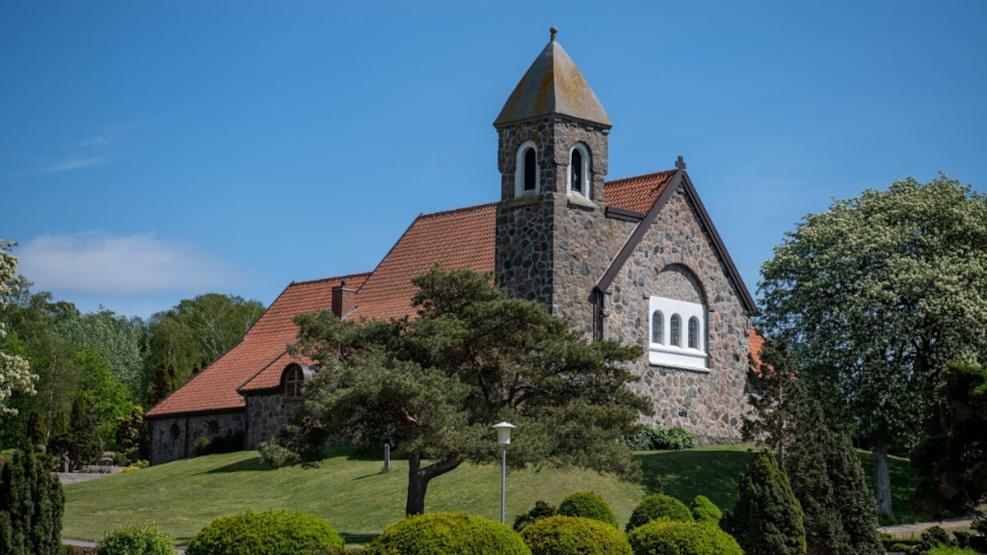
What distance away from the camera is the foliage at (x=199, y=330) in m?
76.1

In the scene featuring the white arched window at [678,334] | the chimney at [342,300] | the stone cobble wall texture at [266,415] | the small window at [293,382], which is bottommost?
the stone cobble wall texture at [266,415]

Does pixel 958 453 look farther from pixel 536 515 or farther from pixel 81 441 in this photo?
pixel 81 441

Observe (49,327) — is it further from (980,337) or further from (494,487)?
(980,337)

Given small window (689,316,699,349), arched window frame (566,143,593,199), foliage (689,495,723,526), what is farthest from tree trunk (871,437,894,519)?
foliage (689,495,723,526)

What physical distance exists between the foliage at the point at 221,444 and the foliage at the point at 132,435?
16529 mm

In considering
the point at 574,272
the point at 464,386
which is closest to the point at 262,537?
the point at 464,386

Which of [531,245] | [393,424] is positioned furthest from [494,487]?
[531,245]

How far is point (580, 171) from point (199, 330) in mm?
52023

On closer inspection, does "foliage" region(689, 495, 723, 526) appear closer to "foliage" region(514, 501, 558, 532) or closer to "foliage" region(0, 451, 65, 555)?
"foliage" region(514, 501, 558, 532)

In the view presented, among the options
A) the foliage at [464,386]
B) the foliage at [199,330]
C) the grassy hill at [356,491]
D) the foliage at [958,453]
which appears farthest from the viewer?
the foliage at [199,330]

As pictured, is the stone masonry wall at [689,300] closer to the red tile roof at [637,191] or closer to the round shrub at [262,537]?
the red tile roof at [637,191]

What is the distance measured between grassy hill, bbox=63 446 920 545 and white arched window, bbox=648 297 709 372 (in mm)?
3079

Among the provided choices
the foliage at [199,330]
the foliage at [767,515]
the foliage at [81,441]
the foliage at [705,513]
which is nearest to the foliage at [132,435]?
the foliage at [81,441]

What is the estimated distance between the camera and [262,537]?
16.8 metres
